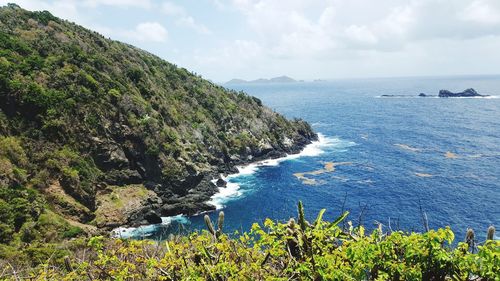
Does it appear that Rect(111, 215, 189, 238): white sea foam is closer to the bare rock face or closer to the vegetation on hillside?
the bare rock face

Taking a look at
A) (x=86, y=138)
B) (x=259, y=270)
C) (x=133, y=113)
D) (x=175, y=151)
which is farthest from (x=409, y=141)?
(x=259, y=270)

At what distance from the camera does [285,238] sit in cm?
1131

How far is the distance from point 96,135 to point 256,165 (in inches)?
1619

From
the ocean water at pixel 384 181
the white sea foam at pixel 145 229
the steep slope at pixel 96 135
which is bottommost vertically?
the white sea foam at pixel 145 229

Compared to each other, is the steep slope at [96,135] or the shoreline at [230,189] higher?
the steep slope at [96,135]

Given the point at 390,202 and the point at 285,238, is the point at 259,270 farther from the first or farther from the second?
the point at 390,202

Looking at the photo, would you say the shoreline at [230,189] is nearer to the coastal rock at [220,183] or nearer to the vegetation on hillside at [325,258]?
the coastal rock at [220,183]

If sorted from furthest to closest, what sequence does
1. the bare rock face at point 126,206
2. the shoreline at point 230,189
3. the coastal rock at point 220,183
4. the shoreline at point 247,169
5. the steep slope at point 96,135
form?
the coastal rock at point 220,183
the shoreline at point 247,169
the bare rock face at point 126,206
the shoreline at point 230,189
the steep slope at point 96,135

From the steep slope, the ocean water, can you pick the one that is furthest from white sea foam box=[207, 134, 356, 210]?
the steep slope

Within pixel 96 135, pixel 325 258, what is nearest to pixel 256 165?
pixel 96 135

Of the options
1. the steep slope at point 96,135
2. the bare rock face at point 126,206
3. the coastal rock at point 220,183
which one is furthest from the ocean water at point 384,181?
the steep slope at point 96,135

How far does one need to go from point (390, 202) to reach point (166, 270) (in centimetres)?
6142

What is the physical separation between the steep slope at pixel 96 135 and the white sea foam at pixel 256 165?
2.48 meters

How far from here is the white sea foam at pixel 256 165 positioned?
73.8m
